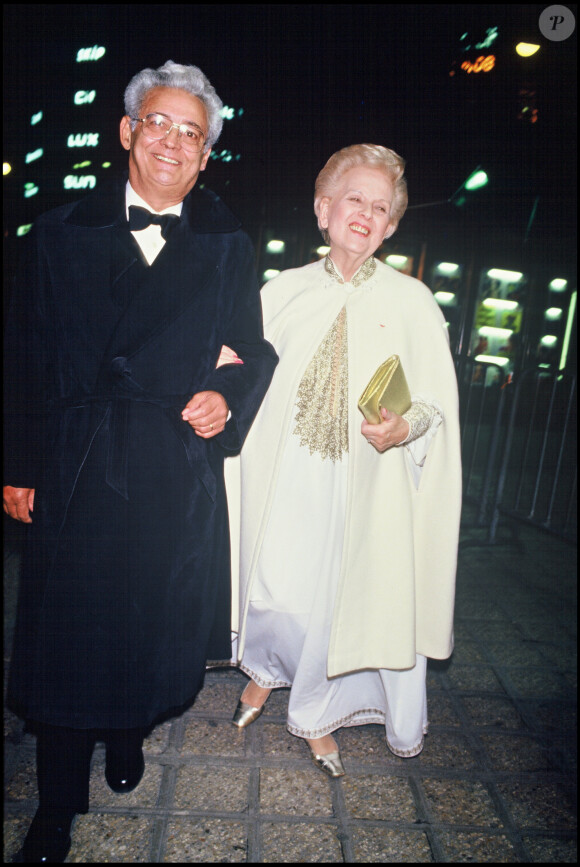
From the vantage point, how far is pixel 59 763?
1.89m

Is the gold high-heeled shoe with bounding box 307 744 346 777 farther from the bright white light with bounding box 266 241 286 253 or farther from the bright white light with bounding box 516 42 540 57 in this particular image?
the bright white light with bounding box 266 241 286 253

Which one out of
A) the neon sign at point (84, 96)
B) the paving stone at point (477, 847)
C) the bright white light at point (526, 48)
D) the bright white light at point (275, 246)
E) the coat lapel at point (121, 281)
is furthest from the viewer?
the neon sign at point (84, 96)

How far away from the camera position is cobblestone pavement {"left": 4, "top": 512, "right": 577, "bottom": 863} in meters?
2.03

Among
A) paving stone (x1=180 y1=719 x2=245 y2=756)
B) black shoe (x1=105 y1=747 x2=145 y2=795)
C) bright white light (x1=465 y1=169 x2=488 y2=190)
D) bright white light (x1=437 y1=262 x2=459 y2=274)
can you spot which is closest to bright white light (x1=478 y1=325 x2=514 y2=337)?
bright white light (x1=437 y1=262 x2=459 y2=274)

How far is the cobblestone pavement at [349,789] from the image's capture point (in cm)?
203

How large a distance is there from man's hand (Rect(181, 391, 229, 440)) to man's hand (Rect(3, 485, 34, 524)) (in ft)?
1.97

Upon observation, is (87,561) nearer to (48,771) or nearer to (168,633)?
(168,633)

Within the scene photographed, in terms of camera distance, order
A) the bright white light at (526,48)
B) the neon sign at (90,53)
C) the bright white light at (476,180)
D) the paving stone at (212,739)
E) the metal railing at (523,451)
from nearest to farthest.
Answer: the paving stone at (212,739), the metal railing at (523,451), the bright white light at (526,48), the bright white light at (476,180), the neon sign at (90,53)

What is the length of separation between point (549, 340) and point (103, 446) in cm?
1263

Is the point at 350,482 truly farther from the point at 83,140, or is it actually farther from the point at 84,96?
the point at 84,96

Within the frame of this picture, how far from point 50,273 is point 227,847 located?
6.54 feet

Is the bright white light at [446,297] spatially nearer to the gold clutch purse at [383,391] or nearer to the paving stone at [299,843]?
the gold clutch purse at [383,391]

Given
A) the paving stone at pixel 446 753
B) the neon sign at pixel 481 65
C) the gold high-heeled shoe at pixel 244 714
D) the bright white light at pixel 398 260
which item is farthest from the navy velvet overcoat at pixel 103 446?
the bright white light at pixel 398 260

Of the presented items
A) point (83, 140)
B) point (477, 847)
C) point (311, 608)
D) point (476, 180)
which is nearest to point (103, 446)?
point (311, 608)
